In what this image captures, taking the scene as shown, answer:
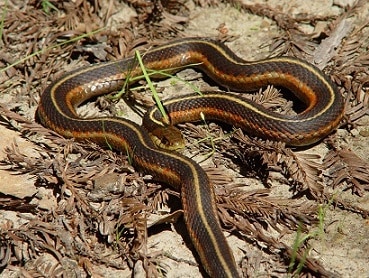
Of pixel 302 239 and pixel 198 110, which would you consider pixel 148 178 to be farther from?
pixel 302 239

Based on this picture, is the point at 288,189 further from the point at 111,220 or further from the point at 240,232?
the point at 111,220

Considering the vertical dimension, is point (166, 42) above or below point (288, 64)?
below

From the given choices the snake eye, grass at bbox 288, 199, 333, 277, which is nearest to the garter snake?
the snake eye

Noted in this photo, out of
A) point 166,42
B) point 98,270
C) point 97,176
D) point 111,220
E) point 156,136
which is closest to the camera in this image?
point 98,270

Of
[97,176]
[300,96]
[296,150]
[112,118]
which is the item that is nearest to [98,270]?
[97,176]

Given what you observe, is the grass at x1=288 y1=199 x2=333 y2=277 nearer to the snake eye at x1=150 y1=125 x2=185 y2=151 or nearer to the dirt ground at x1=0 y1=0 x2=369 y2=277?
the dirt ground at x1=0 y1=0 x2=369 y2=277
